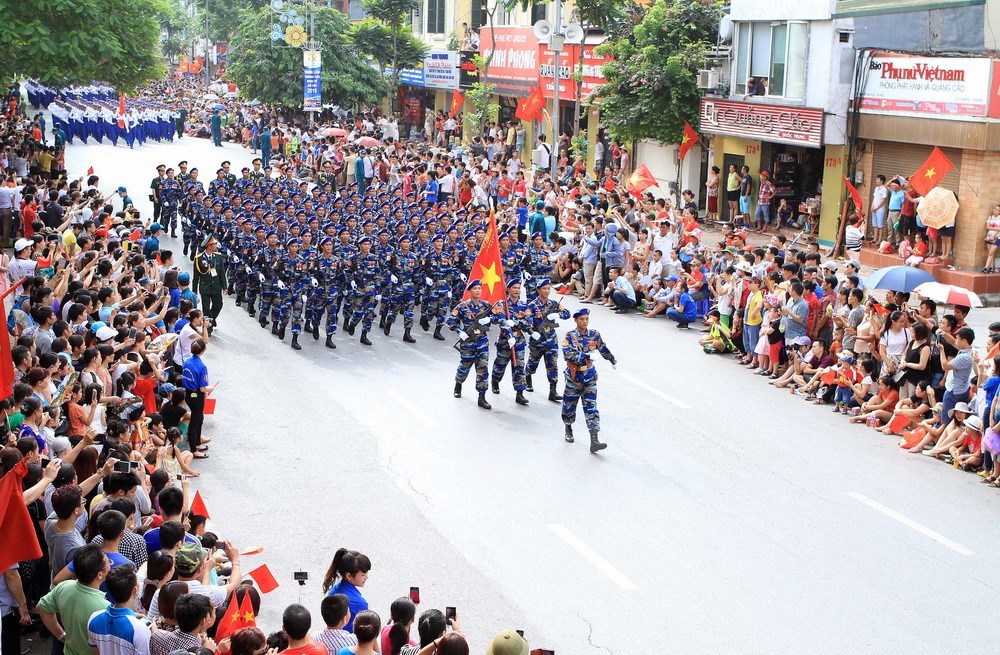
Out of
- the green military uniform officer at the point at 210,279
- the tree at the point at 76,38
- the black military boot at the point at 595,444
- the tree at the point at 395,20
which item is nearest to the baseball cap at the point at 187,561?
the black military boot at the point at 595,444

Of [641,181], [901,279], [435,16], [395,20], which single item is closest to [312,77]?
[395,20]

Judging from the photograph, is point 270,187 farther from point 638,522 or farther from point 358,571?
point 358,571

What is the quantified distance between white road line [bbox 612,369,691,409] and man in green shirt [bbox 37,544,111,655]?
906 cm

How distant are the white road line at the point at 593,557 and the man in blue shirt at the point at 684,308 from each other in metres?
8.38

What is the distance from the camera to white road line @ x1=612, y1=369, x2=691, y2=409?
15023mm

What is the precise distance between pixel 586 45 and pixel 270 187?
1549cm

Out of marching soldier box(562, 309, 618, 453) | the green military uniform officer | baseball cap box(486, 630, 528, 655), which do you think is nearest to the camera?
baseball cap box(486, 630, 528, 655)

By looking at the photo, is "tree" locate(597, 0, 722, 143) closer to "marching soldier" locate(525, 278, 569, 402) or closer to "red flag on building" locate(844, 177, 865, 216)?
"red flag on building" locate(844, 177, 865, 216)

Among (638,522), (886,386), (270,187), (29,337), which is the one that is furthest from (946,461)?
(270,187)

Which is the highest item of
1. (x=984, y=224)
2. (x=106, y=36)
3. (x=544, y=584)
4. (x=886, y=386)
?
(x=106, y=36)

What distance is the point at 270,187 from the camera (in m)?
23.8

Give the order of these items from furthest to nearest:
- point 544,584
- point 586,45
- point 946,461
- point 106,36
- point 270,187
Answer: point 586,45
point 270,187
point 106,36
point 946,461
point 544,584

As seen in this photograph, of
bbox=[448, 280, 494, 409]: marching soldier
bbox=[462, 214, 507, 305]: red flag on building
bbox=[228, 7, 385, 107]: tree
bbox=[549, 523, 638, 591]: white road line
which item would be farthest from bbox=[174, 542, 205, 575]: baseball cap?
bbox=[228, 7, 385, 107]: tree

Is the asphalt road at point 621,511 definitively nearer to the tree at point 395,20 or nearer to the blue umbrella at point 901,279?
the blue umbrella at point 901,279
